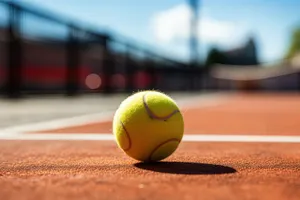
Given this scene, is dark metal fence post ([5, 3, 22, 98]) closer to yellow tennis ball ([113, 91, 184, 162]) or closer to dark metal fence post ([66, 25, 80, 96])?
dark metal fence post ([66, 25, 80, 96])

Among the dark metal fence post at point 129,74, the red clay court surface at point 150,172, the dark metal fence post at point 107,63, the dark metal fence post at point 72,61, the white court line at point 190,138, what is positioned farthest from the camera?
the dark metal fence post at point 129,74

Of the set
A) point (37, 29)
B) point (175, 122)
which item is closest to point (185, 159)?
point (175, 122)

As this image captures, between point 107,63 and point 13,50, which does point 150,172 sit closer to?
point 13,50

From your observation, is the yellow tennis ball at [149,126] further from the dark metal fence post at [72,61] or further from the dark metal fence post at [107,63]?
the dark metal fence post at [107,63]

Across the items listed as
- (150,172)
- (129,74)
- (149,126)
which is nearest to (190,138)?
(149,126)

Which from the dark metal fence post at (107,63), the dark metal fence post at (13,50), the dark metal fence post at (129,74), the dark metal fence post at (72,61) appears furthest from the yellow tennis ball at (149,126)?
the dark metal fence post at (129,74)

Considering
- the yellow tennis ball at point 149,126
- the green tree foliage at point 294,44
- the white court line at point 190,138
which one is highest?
the green tree foliage at point 294,44

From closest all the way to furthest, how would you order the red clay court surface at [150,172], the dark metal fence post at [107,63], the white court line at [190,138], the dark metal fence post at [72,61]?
the red clay court surface at [150,172], the white court line at [190,138], the dark metal fence post at [72,61], the dark metal fence post at [107,63]

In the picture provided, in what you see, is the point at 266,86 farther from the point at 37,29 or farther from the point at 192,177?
the point at 192,177
